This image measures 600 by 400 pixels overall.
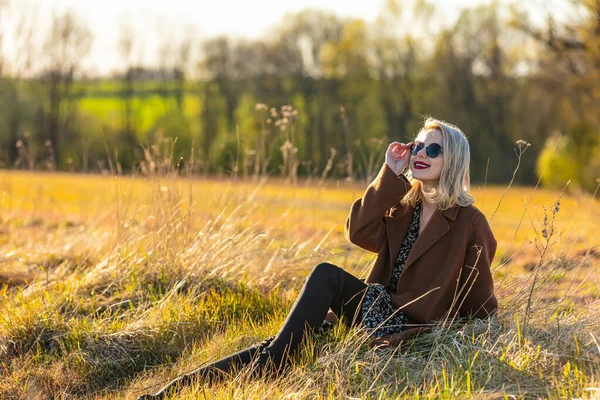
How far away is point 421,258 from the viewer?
12.3 feet

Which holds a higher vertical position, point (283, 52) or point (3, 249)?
point (283, 52)

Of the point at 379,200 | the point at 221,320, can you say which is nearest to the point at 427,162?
the point at 379,200

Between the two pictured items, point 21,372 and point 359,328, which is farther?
point 21,372

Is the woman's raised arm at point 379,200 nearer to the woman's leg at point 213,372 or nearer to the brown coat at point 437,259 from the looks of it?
the brown coat at point 437,259

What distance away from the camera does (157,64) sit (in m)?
35.2

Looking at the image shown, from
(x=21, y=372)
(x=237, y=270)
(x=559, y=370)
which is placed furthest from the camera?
(x=237, y=270)

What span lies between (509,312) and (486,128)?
28746 millimetres

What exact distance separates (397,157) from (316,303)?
2.96ft

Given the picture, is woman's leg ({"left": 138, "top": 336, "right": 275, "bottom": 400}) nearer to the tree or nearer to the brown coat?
the brown coat

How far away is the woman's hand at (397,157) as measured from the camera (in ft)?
12.4

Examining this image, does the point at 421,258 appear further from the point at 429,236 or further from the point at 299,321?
the point at 299,321

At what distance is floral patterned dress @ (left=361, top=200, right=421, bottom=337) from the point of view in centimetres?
369

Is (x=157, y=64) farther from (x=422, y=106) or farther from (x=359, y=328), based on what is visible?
(x=359, y=328)

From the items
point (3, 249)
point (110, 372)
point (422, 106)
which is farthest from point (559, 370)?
point (422, 106)
